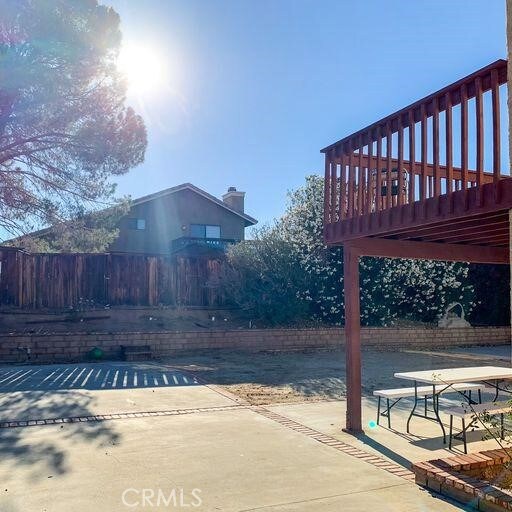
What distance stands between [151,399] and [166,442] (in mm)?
2545

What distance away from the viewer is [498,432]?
19.5 ft

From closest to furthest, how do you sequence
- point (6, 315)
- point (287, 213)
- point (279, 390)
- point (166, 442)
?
point (166, 442) < point (279, 390) < point (6, 315) < point (287, 213)

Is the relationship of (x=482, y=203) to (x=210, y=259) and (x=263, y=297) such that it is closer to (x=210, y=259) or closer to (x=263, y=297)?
(x=263, y=297)

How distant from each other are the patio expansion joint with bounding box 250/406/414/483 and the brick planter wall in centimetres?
662

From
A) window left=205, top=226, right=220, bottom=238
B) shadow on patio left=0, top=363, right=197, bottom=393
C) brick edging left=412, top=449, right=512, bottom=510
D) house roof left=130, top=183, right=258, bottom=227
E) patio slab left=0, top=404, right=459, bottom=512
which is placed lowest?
shadow on patio left=0, top=363, right=197, bottom=393

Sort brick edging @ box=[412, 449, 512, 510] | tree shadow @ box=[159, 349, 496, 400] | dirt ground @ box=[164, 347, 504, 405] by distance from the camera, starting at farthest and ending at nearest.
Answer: tree shadow @ box=[159, 349, 496, 400] < dirt ground @ box=[164, 347, 504, 405] < brick edging @ box=[412, 449, 512, 510]

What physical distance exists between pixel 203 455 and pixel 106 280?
37.7ft

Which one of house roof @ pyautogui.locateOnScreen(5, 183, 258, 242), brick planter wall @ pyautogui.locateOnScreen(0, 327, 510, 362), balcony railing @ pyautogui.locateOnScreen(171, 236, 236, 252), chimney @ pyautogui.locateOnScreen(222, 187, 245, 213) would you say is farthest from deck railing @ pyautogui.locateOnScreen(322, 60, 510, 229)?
chimney @ pyautogui.locateOnScreen(222, 187, 245, 213)

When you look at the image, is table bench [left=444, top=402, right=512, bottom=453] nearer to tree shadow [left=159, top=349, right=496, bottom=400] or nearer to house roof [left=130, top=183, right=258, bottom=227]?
tree shadow [left=159, top=349, right=496, bottom=400]

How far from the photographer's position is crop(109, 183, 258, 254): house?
86.2ft

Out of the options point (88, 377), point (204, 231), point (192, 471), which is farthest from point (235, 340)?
point (204, 231)

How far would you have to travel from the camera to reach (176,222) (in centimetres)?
2733

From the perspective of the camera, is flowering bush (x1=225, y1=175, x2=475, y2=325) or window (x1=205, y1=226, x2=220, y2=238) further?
window (x1=205, y1=226, x2=220, y2=238)

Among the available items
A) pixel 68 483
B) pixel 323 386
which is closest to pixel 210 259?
pixel 323 386
